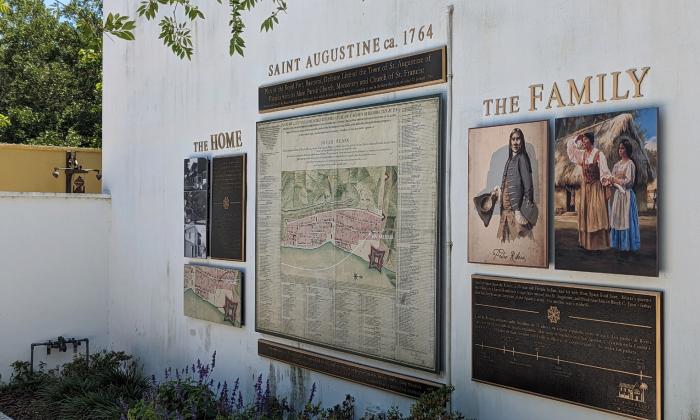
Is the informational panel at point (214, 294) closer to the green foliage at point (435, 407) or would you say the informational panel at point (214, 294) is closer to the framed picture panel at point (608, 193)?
the green foliage at point (435, 407)

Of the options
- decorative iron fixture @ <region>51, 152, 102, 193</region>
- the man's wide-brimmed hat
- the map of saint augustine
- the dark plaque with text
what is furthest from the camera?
decorative iron fixture @ <region>51, 152, 102, 193</region>

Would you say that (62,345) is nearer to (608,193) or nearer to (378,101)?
(378,101)

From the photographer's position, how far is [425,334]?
516cm

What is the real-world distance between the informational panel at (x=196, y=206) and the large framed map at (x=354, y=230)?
1016 millimetres

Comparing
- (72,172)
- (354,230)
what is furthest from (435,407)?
(72,172)

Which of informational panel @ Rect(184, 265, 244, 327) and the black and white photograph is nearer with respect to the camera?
informational panel @ Rect(184, 265, 244, 327)

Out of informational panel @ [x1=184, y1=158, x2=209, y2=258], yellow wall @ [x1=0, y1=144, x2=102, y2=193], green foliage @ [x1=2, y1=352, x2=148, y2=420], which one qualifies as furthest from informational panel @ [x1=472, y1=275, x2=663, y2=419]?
yellow wall @ [x1=0, y1=144, x2=102, y2=193]

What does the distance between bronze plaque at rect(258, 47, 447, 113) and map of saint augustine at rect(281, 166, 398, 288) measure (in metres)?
0.63

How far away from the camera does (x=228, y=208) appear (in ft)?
23.4

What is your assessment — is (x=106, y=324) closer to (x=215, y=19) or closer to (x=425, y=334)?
(x=215, y=19)

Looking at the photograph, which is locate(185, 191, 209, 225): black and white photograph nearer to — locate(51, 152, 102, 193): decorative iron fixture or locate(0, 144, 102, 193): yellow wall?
locate(51, 152, 102, 193): decorative iron fixture

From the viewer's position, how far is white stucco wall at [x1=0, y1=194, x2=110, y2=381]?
863cm

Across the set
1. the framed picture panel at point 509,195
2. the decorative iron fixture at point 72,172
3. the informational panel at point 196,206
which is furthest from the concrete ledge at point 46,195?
the framed picture panel at point 509,195

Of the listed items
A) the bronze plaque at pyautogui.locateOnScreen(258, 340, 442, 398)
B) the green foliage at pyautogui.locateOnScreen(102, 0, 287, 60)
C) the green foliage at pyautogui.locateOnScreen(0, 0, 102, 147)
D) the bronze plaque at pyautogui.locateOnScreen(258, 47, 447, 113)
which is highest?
the green foliage at pyautogui.locateOnScreen(0, 0, 102, 147)
